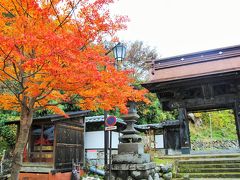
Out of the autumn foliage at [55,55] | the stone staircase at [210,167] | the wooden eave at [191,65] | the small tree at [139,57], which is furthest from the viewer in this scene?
the small tree at [139,57]

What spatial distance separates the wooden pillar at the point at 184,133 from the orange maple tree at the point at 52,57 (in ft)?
17.5

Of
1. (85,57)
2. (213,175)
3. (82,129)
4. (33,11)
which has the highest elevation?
(33,11)

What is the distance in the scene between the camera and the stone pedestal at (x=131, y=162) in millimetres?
7953

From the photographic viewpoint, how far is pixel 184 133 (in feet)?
43.2

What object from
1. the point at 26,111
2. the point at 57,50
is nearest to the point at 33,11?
the point at 57,50

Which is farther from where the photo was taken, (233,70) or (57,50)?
(233,70)

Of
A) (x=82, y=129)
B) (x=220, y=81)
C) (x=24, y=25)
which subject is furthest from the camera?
(x=82, y=129)

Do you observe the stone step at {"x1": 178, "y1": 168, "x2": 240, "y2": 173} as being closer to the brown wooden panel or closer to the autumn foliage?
the autumn foliage

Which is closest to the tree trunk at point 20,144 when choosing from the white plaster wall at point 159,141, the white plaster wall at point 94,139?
the white plaster wall at point 94,139

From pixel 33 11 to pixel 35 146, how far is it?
33.4 ft

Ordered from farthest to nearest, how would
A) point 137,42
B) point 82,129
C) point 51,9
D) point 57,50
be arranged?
point 137,42
point 82,129
point 51,9
point 57,50

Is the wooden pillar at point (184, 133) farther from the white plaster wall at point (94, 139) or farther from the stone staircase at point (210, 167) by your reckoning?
the white plaster wall at point (94, 139)

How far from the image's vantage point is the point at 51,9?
828cm

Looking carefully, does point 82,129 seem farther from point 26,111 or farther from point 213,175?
point 213,175
